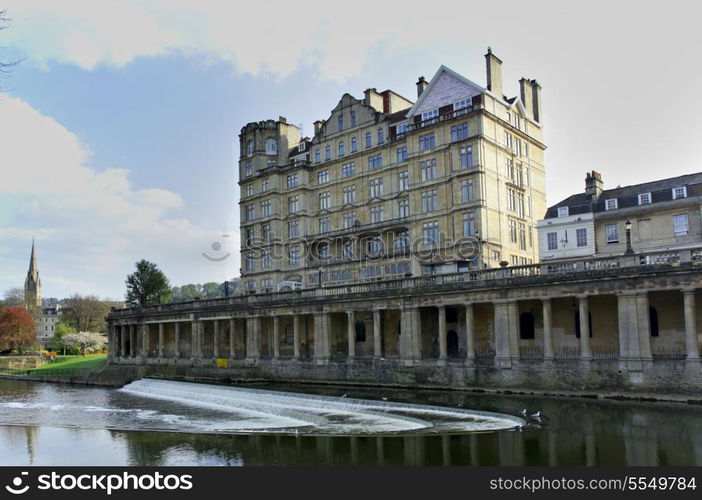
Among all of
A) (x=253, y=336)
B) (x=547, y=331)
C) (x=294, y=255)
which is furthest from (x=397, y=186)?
(x=547, y=331)

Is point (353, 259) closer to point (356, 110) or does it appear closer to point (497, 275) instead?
point (356, 110)

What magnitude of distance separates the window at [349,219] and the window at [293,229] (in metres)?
6.64

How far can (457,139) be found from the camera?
53438mm

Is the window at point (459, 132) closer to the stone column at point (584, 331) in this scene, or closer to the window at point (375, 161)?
the window at point (375, 161)

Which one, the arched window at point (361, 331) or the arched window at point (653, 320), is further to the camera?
the arched window at point (361, 331)

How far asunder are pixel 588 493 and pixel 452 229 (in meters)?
39.1

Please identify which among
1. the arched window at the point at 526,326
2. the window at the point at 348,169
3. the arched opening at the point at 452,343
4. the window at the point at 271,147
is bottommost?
the arched opening at the point at 452,343

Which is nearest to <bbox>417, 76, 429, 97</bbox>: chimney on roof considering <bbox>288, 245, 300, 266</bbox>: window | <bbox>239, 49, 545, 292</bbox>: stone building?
<bbox>239, 49, 545, 292</bbox>: stone building

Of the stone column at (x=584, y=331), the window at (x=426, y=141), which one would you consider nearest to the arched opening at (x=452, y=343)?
the stone column at (x=584, y=331)

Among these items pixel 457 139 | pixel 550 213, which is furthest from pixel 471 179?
pixel 550 213

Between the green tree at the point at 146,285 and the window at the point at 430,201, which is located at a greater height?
the window at the point at 430,201

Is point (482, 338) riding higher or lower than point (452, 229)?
lower

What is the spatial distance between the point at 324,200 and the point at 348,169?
4.87m

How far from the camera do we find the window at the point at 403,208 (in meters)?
58.1
